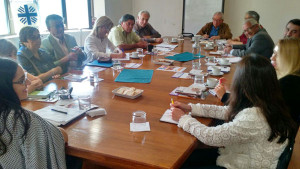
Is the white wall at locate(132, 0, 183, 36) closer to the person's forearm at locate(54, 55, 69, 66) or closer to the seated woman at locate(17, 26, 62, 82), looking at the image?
the person's forearm at locate(54, 55, 69, 66)

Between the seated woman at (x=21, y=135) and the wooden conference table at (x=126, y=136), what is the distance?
0.26 feet

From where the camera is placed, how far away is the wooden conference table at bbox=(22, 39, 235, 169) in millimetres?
1047

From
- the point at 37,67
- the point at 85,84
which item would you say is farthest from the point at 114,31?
the point at 85,84

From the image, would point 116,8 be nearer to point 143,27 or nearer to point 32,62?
point 143,27

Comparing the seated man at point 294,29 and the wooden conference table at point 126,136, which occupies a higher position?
the seated man at point 294,29

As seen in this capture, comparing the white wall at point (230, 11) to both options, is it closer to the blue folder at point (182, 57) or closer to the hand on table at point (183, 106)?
the blue folder at point (182, 57)

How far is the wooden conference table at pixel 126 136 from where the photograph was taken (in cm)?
105

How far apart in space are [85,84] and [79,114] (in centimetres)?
62

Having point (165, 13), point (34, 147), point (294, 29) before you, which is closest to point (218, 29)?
point (165, 13)

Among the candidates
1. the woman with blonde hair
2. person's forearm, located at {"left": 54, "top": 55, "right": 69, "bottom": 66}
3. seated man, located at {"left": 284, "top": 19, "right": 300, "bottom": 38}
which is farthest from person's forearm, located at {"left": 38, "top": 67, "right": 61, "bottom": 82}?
seated man, located at {"left": 284, "top": 19, "right": 300, "bottom": 38}

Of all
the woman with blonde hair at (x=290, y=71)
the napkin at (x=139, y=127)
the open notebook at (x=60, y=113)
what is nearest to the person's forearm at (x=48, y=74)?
the open notebook at (x=60, y=113)

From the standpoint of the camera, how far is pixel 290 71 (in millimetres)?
1543

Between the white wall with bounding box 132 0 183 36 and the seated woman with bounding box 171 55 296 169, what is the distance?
495cm

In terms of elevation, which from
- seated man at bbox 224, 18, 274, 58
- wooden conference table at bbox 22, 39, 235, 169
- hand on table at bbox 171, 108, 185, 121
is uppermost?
seated man at bbox 224, 18, 274, 58
